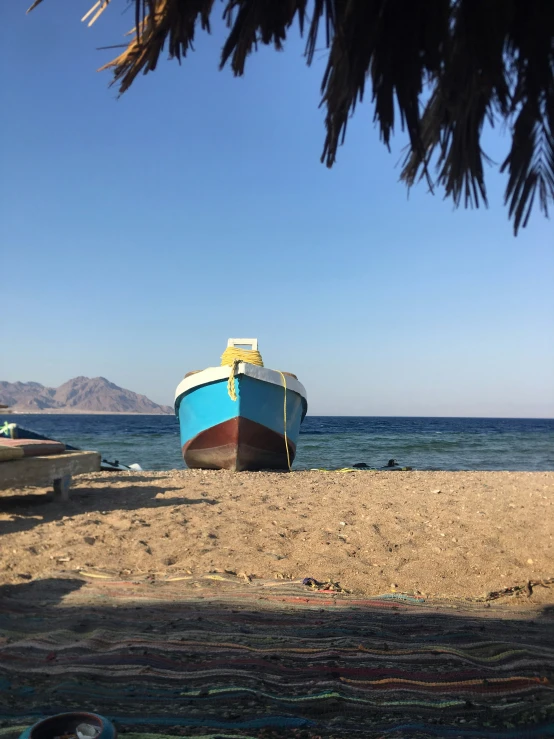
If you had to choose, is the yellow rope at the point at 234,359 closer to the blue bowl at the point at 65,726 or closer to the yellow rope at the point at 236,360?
the yellow rope at the point at 236,360

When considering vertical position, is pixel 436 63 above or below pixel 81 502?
above

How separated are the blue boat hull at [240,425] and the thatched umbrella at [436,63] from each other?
9040mm

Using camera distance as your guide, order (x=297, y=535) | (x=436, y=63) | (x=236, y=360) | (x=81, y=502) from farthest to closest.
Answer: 1. (x=236, y=360)
2. (x=81, y=502)
3. (x=297, y=535)
4. (x=436, y=63)

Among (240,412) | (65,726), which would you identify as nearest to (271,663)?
(65,726)

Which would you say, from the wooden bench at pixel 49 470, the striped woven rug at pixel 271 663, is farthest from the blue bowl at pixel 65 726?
A: the wooden bench at pixel 49 470

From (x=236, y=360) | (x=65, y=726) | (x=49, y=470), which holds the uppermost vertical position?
(x=236, y=360)

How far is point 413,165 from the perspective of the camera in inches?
70.7

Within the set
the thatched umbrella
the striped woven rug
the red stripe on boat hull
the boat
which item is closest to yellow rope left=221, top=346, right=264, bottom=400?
the boat

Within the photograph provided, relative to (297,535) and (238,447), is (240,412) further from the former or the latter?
(297,535)

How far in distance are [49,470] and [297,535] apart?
2.88 meters

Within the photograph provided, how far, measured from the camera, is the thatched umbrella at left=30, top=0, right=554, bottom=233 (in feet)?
4.83

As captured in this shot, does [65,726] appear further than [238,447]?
No

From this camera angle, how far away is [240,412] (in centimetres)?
1071

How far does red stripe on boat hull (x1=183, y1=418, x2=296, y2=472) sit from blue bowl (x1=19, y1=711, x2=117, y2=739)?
29.9ft
